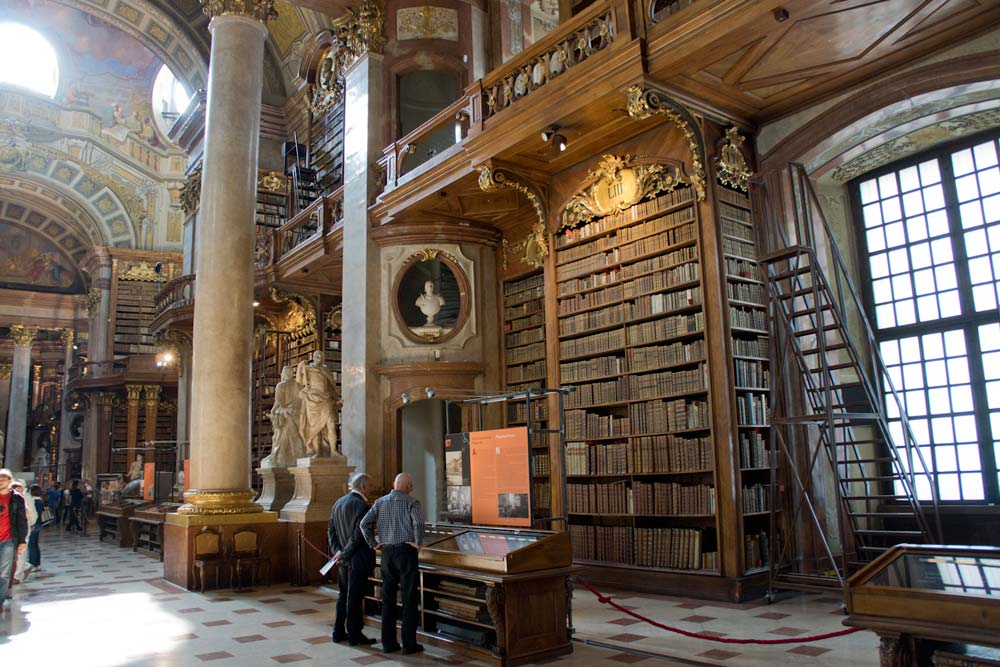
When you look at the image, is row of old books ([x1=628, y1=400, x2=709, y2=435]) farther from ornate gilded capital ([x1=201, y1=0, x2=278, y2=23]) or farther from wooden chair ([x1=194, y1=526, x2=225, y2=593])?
ornate gilded capital ([x1=201, y1=0, x2=278, y2=23])

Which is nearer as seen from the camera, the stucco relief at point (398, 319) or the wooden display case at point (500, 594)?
the wooden display case at point (500, 594)

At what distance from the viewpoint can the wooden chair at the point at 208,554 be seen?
7.48 metres

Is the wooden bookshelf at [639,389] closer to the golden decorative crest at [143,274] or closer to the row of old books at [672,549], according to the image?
the row of old books at [672,549]

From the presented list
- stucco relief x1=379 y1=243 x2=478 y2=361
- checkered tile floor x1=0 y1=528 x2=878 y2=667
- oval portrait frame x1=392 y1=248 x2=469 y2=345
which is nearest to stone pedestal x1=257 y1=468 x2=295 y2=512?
checkered tile floor x1=0 y1=528 x2=878 y2=667

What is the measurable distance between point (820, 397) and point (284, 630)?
4.54 metres

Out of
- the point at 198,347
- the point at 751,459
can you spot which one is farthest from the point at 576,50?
the point at 198,347

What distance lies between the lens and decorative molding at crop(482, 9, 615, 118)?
637 cm

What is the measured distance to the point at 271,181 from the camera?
14547mm

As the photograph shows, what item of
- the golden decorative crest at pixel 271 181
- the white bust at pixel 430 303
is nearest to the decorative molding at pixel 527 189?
the white bust at pixel 430 303

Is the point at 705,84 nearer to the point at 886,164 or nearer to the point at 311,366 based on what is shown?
the point at 886,164

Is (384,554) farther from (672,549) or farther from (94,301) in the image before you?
(94,301)

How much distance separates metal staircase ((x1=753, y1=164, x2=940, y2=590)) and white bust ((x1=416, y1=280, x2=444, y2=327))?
4428 millimetres

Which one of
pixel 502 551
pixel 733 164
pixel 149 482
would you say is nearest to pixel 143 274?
pixel 149 482

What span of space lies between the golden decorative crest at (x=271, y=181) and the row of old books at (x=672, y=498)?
10.4 meters
